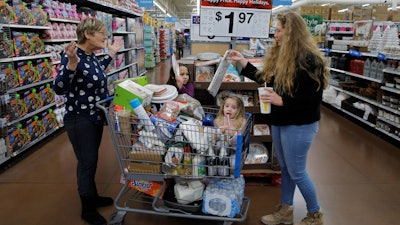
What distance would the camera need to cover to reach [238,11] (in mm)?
3164

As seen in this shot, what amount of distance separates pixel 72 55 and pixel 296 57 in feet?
4.83

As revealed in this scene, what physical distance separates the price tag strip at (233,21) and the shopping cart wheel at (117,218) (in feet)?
5.83

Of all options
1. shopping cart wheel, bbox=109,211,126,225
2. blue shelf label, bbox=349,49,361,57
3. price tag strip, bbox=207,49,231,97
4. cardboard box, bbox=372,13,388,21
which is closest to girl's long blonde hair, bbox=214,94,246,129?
price tag strip, bbox=207,49,231,97

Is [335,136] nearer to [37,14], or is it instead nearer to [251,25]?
[251,25]

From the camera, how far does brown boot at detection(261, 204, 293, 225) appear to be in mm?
2740

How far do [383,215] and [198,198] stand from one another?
173 centimetres

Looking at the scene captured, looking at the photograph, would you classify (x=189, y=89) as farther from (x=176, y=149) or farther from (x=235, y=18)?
(x=176, y=149)

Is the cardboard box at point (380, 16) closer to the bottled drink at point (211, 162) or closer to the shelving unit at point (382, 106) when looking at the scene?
the shelving unit at point (382, 106)

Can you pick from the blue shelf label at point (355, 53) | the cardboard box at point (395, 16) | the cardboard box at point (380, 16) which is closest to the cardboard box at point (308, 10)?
the cardboard box at point (380, 16)

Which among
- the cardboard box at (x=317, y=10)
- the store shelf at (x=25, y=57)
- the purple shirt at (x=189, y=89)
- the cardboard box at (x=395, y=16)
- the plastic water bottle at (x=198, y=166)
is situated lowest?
the plastic water bottle at (x=198, y=166)

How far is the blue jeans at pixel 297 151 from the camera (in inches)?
89.0

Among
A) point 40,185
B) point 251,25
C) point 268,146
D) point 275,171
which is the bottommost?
point 40,185

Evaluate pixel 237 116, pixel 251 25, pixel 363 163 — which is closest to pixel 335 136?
pixel 363 163

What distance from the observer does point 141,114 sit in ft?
7.11
